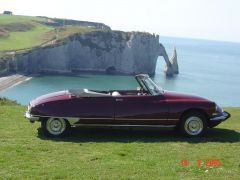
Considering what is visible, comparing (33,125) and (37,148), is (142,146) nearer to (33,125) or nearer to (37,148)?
(37,148)

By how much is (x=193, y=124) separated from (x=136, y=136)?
4.82 ft

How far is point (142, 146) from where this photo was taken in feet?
32.6

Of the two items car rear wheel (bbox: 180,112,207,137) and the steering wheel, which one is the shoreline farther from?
car rear wheel (bbox: 180,112,207,137)

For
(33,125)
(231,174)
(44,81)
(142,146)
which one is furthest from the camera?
(44,81)

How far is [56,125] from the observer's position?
1117cm

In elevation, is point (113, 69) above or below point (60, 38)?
below

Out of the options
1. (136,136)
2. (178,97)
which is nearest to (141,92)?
(178,97)

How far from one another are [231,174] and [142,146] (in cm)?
281

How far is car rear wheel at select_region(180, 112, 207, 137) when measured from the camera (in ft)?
37.1

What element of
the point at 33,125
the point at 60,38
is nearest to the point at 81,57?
the point at 60,38

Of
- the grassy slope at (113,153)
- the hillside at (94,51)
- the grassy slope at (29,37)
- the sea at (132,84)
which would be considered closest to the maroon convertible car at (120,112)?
the grassy slope at (113,153)

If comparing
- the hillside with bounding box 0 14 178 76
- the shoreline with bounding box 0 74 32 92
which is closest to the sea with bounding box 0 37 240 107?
the shoreline with bounding box 0 74 32 92

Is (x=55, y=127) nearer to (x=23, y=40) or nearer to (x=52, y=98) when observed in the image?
(x=52, y=98)

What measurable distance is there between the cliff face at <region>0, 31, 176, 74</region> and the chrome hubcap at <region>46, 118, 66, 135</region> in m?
132
